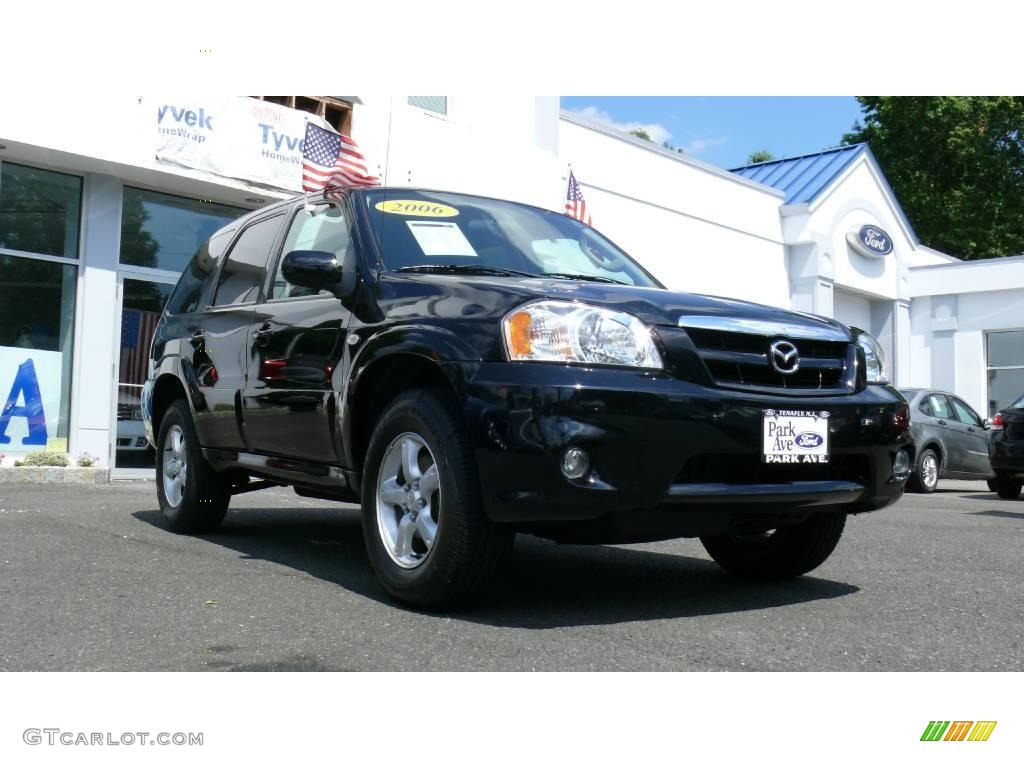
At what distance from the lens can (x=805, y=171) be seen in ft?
94.2

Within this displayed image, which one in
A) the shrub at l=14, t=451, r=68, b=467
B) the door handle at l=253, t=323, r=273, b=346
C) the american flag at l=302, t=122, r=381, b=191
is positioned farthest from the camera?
the american flag at l=302, t=122, r=381, b=191

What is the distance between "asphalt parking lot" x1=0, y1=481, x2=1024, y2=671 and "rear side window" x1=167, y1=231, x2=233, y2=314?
1349 mm

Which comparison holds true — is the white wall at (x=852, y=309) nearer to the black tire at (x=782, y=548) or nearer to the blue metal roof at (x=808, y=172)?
the blue metal roof at (x=808, y=172)

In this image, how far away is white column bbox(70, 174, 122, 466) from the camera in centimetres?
1284

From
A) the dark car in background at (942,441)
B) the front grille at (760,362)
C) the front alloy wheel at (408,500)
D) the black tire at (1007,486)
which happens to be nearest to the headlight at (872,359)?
the front grille at (760,362)

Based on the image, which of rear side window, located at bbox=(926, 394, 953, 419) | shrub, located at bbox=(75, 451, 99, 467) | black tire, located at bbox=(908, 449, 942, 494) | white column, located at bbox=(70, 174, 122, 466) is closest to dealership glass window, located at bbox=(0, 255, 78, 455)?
white column, located at bbox=(70, 174, 122, 466)

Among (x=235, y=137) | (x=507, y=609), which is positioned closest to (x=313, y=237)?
(x=507, y=609)

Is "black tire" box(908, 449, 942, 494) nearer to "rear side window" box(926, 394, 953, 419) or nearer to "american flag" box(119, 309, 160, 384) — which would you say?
"rear side window" box(926, 394, 953, 419)

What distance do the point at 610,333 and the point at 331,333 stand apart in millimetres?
1421

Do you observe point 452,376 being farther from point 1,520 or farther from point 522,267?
point 1,520

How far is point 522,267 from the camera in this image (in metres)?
4.67

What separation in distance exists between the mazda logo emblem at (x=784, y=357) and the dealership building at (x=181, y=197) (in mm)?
2840
